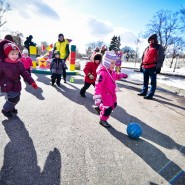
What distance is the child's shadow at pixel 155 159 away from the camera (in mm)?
2375

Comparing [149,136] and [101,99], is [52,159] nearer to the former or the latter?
[101,99]

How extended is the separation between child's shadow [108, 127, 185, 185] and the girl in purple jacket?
205cm

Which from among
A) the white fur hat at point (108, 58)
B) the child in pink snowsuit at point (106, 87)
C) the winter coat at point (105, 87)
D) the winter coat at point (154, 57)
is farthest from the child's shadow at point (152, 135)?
the winter coat at point (154, 57)

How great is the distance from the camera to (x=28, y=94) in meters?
5.73

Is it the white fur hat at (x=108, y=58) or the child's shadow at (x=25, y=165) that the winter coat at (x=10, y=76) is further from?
the white fur hat at (x=108, y=58)

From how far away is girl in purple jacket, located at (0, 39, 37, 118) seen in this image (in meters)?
3.43

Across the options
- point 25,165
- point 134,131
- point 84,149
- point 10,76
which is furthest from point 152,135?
point 10,76

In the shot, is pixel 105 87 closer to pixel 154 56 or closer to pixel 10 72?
pixel 10 72

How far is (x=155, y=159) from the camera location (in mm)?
2748

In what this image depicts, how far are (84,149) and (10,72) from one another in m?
2.07

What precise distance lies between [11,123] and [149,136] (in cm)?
268

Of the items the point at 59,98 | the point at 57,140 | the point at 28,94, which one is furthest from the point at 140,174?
the point at 28,94

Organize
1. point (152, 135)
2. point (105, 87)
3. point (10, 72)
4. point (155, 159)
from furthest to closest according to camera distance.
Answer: point (105, 87), point (152, 135), point (10, 72), point (155, 159)

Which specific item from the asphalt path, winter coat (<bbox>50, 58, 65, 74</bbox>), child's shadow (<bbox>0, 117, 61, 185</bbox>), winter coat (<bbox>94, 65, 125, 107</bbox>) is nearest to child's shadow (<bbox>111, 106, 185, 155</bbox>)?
the asphalt path
